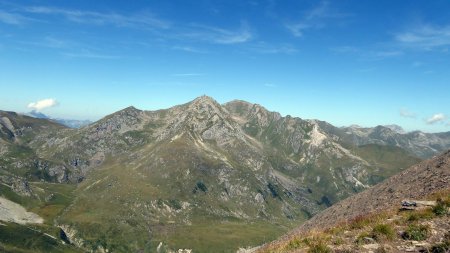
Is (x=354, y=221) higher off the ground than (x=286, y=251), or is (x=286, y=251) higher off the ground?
(x=354, y=221)

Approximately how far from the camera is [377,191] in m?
84.9

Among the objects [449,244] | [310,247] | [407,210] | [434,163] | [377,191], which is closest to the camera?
[449,244]

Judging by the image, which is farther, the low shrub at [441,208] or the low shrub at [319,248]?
the low shrub at [441,208]

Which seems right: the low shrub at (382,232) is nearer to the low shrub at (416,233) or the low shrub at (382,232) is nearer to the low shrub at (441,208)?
the low shrub at (416,233)

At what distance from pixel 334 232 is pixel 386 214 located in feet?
14.3

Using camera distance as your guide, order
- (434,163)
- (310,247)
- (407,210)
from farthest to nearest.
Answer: (434,163)
(407,210)
(310,247)

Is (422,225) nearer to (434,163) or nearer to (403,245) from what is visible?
(403,245)

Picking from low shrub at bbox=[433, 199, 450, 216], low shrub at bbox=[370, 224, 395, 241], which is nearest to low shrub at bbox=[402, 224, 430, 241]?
low shrub at bbox=[370, 224, 395, 241]

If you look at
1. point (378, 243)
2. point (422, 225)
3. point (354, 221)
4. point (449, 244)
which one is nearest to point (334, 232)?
point (354, 221)

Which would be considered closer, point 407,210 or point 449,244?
point 449,244

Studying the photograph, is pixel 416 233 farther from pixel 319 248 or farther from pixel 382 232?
pixel 319 248

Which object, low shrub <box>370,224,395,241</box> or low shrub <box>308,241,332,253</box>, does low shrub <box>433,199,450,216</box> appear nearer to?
low shrub <box>370,224,395,241</box>

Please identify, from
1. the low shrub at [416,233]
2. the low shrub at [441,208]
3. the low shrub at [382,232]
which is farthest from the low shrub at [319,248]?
the low shrub at [441,208]

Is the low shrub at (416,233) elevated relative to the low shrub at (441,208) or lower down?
lower down
